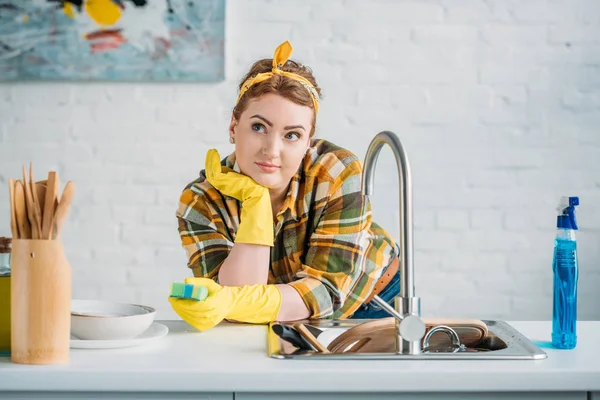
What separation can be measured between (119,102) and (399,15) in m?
1.10

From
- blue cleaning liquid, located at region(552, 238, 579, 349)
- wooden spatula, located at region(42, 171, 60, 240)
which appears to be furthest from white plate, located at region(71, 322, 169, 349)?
blue cleaning liquid, located at region(552, 238, 579, 349)

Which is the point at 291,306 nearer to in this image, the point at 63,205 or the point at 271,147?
the point at 271,147

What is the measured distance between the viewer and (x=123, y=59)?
2.86 m

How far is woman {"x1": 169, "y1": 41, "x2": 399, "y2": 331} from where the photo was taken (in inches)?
65.5

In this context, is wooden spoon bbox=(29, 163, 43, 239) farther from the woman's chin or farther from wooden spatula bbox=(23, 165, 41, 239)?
the woman's chin

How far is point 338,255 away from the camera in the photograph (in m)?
1.65

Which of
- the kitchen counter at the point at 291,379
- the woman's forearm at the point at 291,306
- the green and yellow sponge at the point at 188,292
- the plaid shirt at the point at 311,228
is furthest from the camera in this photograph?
the plaid shirt at the point at 311,228

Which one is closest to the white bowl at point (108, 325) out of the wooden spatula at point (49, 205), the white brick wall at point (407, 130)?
the wooden spatula at point (49, 205)

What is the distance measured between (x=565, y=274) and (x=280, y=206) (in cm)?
75

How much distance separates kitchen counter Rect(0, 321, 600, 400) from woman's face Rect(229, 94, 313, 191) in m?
0.63

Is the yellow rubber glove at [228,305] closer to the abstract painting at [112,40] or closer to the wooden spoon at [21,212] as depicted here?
the wooden spoon at [21,212]

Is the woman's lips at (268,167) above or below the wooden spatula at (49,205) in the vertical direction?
above

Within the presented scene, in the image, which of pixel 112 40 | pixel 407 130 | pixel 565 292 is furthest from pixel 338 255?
pixel 112 40

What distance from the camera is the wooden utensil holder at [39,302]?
1104mm
